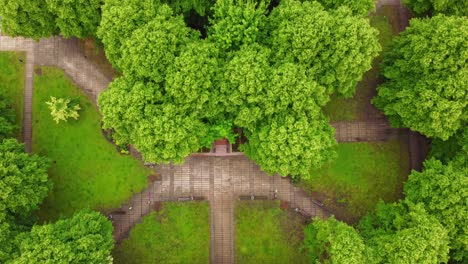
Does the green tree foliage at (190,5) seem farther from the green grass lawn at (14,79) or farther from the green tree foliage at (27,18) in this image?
the green grass lawn at (14,79)

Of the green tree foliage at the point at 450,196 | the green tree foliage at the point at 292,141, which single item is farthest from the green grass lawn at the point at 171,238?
the green tree foliage at the point at 450,196

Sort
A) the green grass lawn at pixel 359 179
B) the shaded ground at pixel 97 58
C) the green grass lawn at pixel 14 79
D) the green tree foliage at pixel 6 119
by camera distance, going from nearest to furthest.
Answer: the green tree foliage at pixel 6 119 → the green grass lawn at pixel 359 179 → the green grass lawn at pixel 14 79 → the shaded ground at pixel 97 58

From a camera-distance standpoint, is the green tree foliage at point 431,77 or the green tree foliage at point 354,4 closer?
the green tree foliage at point 431,77

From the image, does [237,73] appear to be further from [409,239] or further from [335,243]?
[409,239]

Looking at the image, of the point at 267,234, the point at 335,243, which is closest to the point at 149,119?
the point at 335,243

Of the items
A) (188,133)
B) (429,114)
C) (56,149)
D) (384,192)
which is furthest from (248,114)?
(56,149)

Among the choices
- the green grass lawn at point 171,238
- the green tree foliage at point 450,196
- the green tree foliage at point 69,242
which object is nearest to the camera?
the green tree foliage at point 69,242

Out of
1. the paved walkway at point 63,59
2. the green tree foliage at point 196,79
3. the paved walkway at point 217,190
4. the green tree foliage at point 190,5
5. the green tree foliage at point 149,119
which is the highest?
the green tree foliage at point 190,5

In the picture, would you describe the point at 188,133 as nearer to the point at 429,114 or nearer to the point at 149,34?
the point at 149,34
